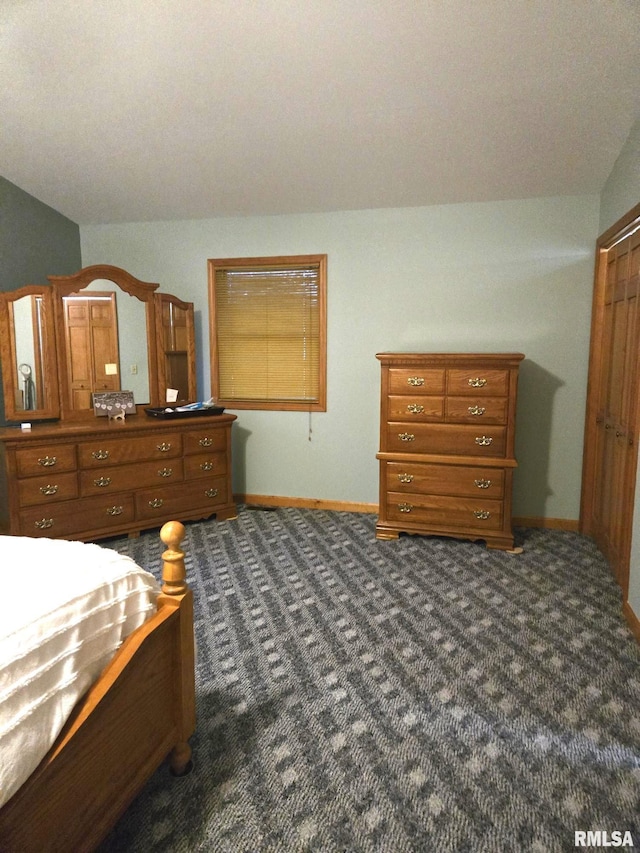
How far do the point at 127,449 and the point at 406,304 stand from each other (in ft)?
7.63

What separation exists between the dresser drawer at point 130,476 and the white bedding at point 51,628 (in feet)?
6.00

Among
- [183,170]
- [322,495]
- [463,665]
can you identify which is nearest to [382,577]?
[463,665]

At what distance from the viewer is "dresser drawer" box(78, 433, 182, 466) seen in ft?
10.7

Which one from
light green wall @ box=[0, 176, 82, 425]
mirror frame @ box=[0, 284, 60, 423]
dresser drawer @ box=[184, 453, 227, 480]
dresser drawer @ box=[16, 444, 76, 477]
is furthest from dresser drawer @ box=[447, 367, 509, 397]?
light green wall @ box=[0, 176, 82, 425]

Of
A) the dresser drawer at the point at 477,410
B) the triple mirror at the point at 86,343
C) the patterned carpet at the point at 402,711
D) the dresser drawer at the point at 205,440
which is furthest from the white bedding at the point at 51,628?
the dresser drawer at the point at 477,410

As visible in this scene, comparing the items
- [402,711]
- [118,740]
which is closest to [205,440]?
[402,711]

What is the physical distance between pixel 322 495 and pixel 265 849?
295 centimetres

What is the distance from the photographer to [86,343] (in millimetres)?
3568

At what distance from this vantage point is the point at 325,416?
13.5ft

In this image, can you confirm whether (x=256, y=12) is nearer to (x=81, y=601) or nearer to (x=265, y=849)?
(x=81, y=601)

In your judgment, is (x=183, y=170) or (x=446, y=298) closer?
(x=183, y=170)

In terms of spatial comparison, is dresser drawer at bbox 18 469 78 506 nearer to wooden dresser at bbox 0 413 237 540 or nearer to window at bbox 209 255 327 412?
wooden dresser at bbox 0 413 237 540

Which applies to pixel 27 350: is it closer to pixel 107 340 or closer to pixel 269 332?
pixel 107 340

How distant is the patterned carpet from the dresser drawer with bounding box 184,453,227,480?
82 cm
